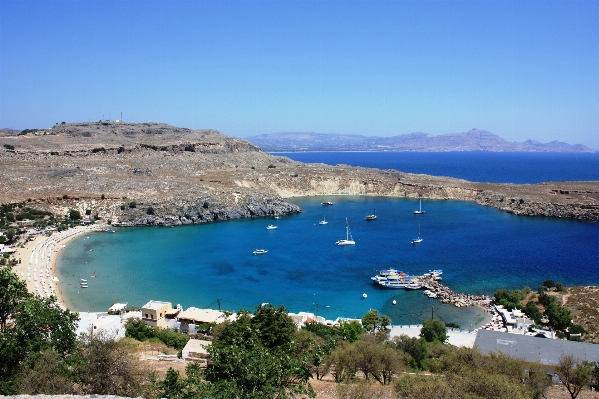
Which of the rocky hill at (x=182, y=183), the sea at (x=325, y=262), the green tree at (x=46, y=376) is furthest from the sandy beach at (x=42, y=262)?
the green tree at (x=46, y=376)

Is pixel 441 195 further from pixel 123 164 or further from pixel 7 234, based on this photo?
pixel 7 234

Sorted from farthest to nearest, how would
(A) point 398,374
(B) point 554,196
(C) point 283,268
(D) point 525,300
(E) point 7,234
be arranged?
(B) point 554,196 < (E) point 7,234 < (C) point 283,268 < (D) point 525,300 < (A) point 398,374

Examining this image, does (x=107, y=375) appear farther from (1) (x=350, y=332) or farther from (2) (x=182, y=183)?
(2) (x=182, y=183)

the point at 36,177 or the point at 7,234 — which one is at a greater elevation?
the point at 36,177

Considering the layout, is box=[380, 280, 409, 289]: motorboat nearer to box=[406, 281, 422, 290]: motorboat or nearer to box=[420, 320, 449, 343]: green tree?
box=[406, 281, 422, 290]: motorboat

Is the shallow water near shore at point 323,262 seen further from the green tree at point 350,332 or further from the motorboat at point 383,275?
the green tree at point 350,332

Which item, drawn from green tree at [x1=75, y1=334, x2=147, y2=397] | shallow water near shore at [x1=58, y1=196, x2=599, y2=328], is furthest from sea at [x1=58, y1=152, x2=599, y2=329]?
green tree at [x1=75, y1=334, x2=147, y2=397]

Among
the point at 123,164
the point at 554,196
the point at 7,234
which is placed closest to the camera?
the point at 7,234

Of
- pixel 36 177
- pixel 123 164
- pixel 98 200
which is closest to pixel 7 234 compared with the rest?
pixel 98 200
